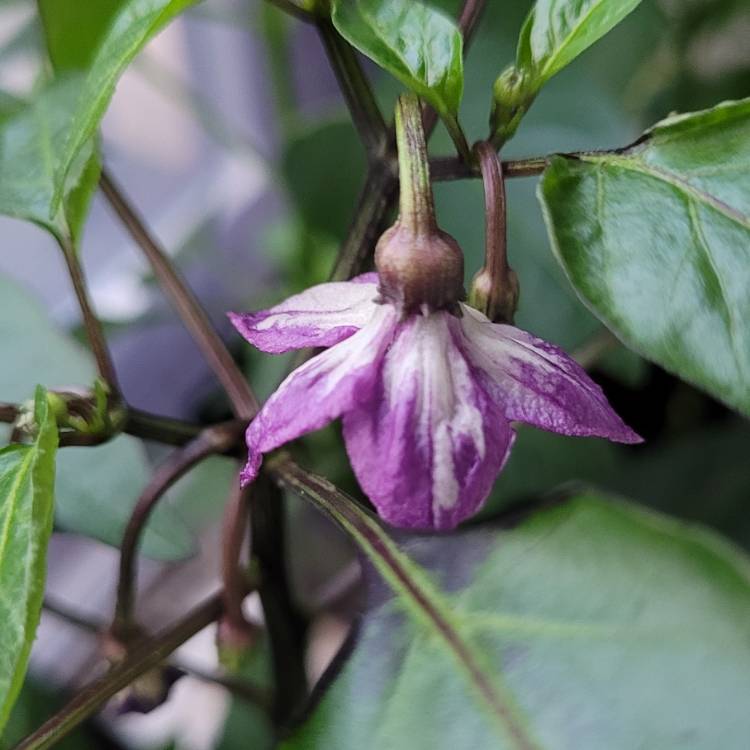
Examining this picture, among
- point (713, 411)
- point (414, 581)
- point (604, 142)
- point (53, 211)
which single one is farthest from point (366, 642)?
point (713, 411)

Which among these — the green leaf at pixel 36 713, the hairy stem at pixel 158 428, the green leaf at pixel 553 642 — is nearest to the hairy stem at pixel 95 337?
the hairy stem at pixel 158 428

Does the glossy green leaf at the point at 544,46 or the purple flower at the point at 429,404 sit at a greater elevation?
the glossy green leaf at the point at 544,46

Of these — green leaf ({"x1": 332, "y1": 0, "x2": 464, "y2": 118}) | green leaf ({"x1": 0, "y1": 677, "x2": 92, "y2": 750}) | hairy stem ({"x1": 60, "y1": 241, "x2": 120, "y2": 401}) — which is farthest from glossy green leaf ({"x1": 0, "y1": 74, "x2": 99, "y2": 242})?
green leaf ({"x1": 0, "y1": 677, "x2": 92, "y2": 750})

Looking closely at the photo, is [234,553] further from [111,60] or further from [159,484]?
[111,60]

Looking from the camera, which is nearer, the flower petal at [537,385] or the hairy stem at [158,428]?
the flower petal at [537,385]

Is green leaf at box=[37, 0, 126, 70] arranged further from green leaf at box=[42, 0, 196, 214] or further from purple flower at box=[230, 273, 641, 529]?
purple flower at box=[230, 273, 641, 529]

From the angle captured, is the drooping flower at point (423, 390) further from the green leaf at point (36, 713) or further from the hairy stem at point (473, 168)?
the green leaf at point (36, 713)
